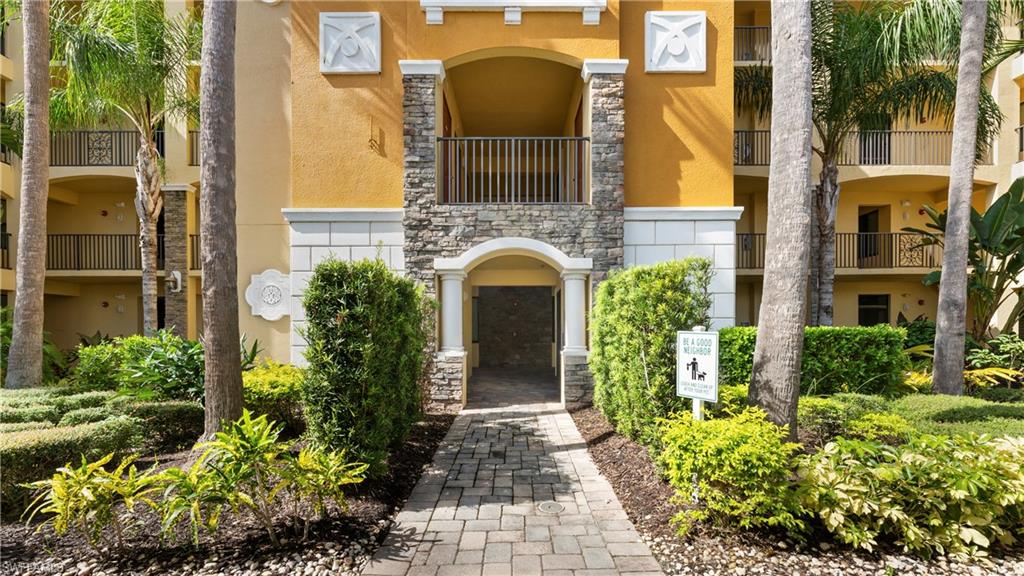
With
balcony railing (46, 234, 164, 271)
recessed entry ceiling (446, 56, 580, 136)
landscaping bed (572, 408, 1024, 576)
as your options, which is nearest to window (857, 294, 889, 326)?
recessed entry ceiling (446, 56, 580, 136)

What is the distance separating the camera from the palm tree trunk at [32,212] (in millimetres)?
7422

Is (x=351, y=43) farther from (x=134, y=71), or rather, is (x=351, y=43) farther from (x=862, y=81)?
(x=862, y=81)

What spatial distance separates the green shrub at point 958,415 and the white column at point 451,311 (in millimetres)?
6791

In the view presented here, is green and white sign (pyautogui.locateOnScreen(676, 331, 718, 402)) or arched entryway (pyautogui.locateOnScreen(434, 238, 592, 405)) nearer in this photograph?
green and white sign (pyautogui.locateOnScreen(676, 331, 718, 402))

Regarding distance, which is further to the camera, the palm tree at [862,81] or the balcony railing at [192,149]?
the balcony railing at [192,149]

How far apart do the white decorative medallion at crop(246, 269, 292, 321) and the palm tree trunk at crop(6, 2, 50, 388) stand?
9.85 feet

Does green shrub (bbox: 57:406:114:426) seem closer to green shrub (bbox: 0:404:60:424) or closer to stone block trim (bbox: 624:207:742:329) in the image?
green shrub (bbox: 0:404:60:424)

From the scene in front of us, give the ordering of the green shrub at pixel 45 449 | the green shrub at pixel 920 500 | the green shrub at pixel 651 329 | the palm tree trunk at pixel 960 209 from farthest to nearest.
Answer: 1. the palm tree trunk at pixel 960 209
2. the green shrub at pixel 651 329
3. the green shrub at pixel 45 449
4. the green shrub at pixel 920 500

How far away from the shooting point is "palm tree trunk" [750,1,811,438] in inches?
187

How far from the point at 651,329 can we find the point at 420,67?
259 inches

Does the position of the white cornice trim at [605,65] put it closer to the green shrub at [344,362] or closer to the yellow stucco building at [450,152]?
the yellow stucco building at [450,152]

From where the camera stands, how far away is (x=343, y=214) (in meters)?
8.91

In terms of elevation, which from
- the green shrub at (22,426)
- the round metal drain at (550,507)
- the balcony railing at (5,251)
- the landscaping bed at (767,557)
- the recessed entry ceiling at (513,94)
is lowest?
the round metal drain at (550,507)

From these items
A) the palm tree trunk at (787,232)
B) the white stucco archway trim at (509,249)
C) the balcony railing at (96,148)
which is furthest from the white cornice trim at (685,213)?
the balcony railing at (96,148)
